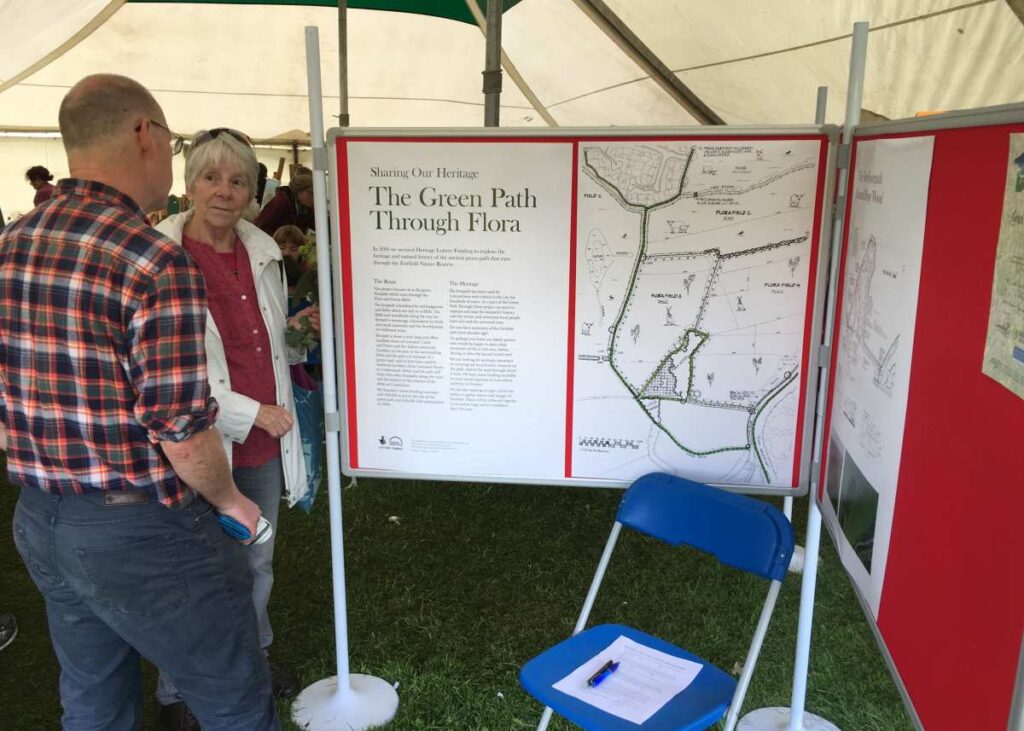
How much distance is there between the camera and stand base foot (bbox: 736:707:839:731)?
243cm

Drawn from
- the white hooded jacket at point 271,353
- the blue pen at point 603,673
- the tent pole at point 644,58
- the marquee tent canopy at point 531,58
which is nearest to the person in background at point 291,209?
the marquee tent canopy at point 531,58

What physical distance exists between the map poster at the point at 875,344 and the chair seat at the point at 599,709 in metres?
0.46

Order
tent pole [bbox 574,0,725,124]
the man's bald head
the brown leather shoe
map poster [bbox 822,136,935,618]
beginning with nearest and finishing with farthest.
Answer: map poster [bbox 822,136,935,618], the man's bald head, the brown leather shoe, tent pole [bbox 574,0,725,124]

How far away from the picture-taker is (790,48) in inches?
221

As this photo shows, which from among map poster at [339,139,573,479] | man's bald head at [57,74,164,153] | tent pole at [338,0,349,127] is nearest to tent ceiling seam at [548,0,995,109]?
tent pole at [338,0,349,127]

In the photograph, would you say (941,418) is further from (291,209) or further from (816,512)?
(291,209)

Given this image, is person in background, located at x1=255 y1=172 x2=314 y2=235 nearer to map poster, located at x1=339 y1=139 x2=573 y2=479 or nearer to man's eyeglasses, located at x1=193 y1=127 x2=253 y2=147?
man's eyeglasses, located at x1=193 y1=127 x2=253 y2=147

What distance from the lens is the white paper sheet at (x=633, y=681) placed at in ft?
6.04

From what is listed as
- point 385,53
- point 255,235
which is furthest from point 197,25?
point 255,235

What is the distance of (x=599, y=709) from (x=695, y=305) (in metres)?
1.00

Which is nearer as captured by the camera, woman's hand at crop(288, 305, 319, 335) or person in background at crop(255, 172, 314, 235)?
woman's hand at crop(288, 305, 319, 335)

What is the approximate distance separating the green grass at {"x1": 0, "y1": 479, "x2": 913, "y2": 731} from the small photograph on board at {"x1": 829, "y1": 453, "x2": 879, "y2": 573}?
1.15m

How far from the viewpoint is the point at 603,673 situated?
196cm

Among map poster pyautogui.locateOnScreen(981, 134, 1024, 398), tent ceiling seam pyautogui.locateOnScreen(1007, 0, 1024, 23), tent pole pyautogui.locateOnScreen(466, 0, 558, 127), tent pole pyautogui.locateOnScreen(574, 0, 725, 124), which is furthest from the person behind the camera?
tent pole pyautogui.locateOnScreen(466, 0, 558, 127)
